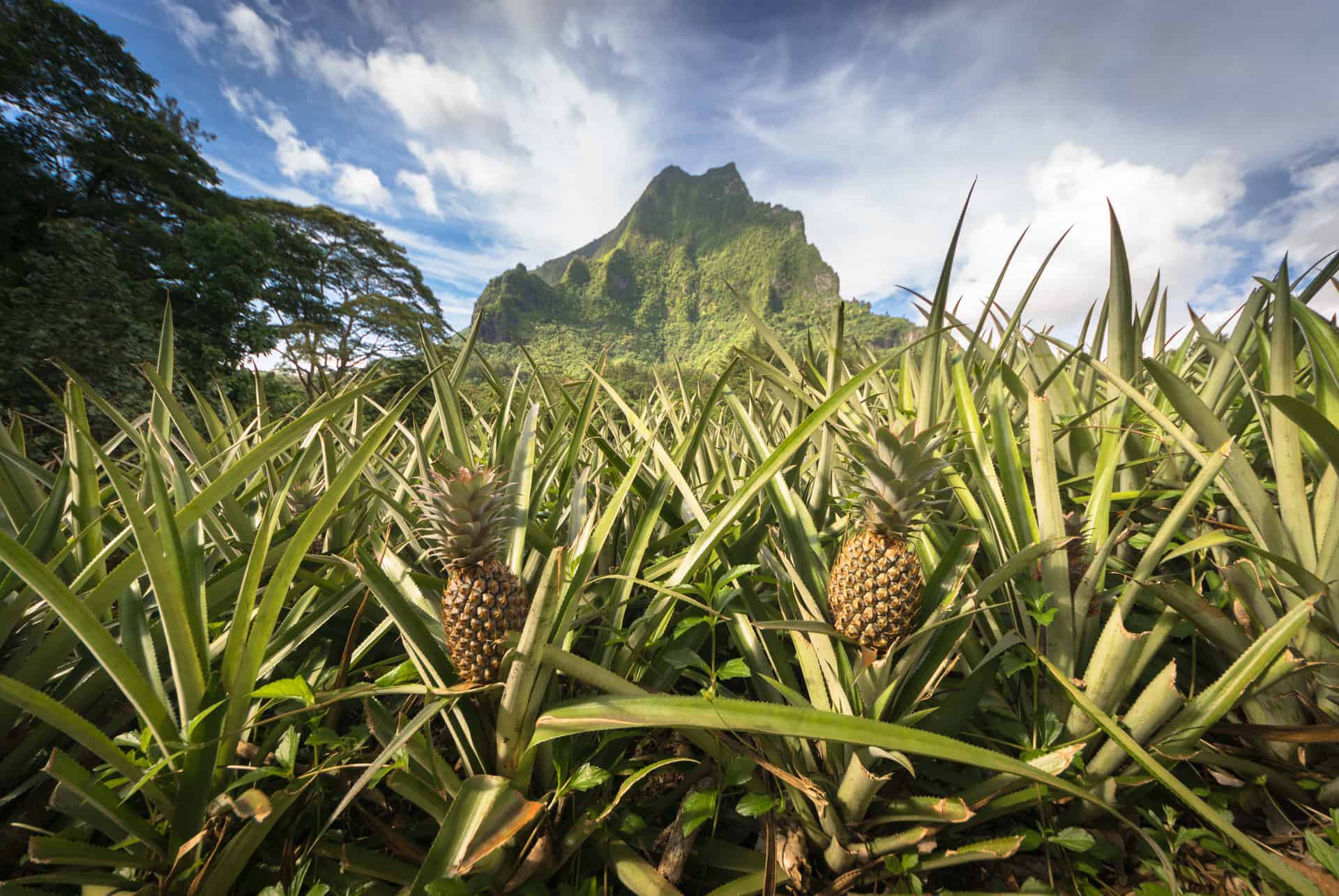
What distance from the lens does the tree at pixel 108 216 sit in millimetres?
10891

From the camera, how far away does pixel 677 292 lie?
108 m

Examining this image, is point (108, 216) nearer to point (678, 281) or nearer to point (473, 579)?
point (473, 579)

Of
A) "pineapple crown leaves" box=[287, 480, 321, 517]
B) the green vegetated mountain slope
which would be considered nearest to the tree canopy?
"pineapple crown leaves" box=[287, 480, 321, 517]

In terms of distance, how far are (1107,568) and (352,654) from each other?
1843 millimetres

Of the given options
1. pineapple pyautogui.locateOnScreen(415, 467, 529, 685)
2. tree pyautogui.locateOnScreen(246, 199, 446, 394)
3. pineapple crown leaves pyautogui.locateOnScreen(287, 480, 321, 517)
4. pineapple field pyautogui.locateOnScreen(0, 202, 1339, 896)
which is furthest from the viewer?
tree pyautogui.locateOnScreen(246, 199, 446, 394)

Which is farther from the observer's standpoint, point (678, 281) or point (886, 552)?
point (678, 281)

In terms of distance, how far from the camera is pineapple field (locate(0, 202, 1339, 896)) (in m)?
0.84

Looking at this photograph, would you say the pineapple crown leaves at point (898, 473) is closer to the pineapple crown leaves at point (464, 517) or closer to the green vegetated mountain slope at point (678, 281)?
the pineapple crown leaves at point (464, 517)

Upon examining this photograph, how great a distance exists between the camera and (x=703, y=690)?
1104 millimetres

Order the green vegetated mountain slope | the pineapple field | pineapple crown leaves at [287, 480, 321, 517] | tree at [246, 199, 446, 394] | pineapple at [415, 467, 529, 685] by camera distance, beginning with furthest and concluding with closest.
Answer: the green vegetated mountain slope, tree at [246, 199, 446, 394], pineapple crown leaves at [287, 480, 321, 517], pineapple at [415, 467, 529, 685], the pineapple field

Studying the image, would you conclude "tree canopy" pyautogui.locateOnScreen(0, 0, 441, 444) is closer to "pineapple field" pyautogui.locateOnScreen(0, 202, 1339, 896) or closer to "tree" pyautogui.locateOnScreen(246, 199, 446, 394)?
"tree" pyautogui.locateOnScreen(246, 199, 446, 394)

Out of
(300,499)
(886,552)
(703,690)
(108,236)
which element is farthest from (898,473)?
(108,236)

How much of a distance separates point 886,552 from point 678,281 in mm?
114345

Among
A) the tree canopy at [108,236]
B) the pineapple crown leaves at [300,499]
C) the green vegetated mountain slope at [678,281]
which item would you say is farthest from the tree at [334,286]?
the green vegetated mountain slope at [678,281]
